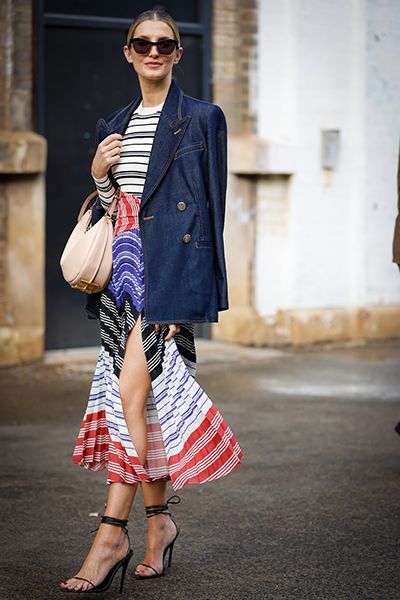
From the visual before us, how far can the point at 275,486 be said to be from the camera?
634 centimetres

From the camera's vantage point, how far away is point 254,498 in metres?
6.11

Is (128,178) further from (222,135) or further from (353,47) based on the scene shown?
(353,47)

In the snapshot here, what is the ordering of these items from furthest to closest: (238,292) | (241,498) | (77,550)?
(238,292)
(241,498)
(77,550)

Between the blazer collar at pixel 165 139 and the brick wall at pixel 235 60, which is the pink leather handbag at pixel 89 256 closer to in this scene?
the blazer collar at pixel 165 139

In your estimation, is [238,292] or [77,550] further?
[238,292]

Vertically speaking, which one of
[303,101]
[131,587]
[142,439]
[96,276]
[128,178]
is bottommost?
[131,587]

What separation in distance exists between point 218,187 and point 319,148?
301 inches

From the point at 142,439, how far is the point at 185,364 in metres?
0.34

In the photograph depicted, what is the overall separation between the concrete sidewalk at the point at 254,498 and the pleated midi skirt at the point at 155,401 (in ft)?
1.45

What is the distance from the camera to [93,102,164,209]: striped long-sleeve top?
4609 millimetres

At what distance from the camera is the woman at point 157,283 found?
4.53 meters

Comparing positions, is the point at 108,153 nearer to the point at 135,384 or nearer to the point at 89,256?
the point at 89,256

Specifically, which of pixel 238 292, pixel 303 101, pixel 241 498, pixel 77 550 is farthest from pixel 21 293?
pixel 77 550

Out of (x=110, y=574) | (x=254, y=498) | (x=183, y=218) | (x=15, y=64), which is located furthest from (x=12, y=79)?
(x=110, y=574)
